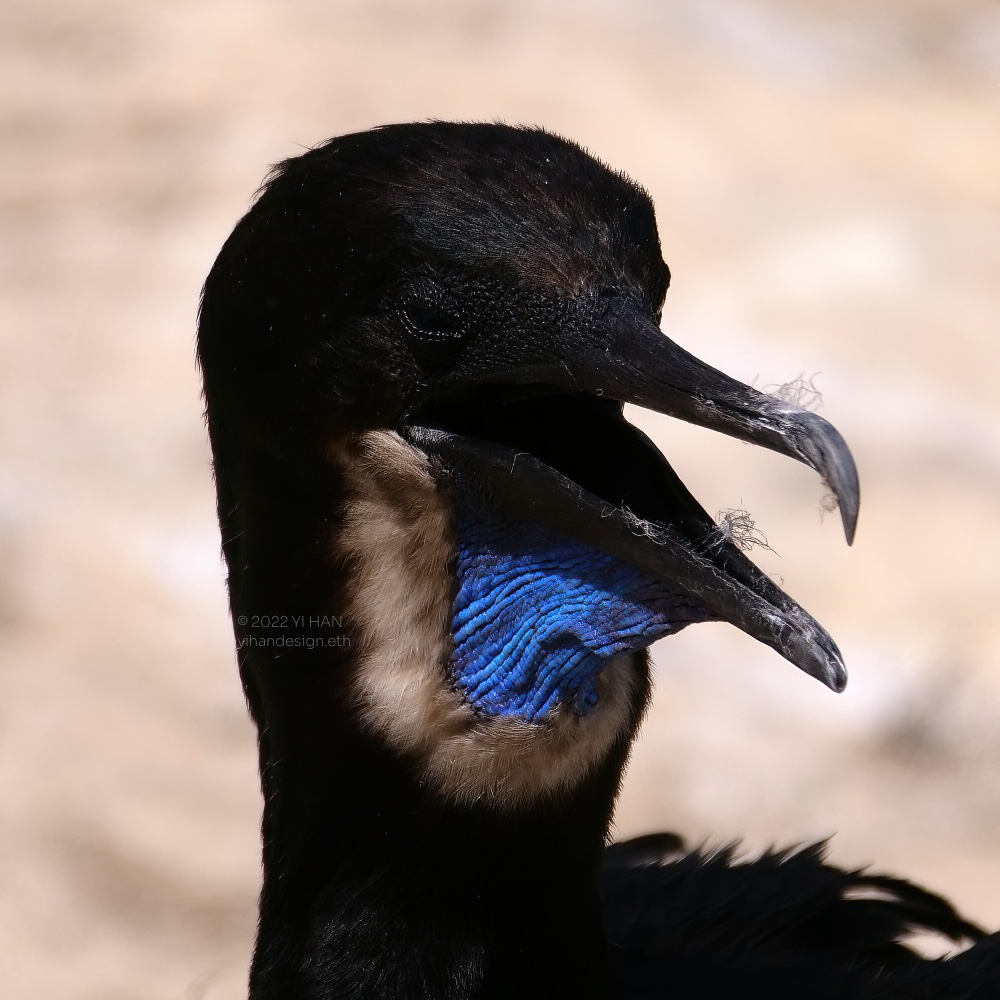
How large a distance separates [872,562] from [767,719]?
1.84 feet

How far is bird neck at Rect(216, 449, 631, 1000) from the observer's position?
1.98 meters

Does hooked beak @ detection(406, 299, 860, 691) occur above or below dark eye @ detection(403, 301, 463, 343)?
below

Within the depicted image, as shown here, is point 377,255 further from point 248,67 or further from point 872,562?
point 248,67

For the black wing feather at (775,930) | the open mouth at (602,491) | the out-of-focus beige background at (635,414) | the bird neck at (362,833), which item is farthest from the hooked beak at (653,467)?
the out-of-focus beige background at (635,414)

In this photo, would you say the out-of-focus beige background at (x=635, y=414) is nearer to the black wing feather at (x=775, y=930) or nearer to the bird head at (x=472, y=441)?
the black wing feather at (x=775, y=930)

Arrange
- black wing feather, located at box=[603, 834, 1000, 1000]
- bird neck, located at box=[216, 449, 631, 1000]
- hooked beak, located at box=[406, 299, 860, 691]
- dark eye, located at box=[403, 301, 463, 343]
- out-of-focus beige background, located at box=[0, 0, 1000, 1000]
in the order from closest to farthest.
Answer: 1. hooked beak, located at box=[406, 299, 860, 691]
2. dark eye, located at box=[403, 301, 463, 343]
3. bird neck, located at box=[216, 449, 631, 1000]
4. black wing feather, located at box=[603, 834, 1000, 1000]
5. out-of-focus beige background, located at box=[0, 0, 1000, 1000]

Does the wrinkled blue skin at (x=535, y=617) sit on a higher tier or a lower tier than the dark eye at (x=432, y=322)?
lower

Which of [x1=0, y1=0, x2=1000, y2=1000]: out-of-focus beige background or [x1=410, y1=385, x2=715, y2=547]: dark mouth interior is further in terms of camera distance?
[x1=0, y1=0, x2=1000, y2=1000]: out-of-focus beige background

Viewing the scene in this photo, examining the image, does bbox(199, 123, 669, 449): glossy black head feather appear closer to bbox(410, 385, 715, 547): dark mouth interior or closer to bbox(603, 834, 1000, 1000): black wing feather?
bbox(410, 385, 715, 547): dark mouth interior

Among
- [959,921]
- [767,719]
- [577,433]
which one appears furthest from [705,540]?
A: [767,719]

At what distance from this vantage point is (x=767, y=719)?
3947 mm

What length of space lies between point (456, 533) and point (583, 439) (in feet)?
0.67

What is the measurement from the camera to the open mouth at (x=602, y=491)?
176cm

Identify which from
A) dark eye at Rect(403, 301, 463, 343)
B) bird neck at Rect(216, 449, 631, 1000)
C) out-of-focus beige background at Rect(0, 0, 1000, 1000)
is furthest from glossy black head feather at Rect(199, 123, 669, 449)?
out-of-focus beige background at Rect(0, 0, 1000, 1000)
